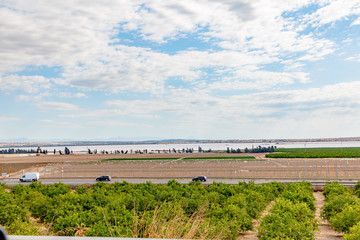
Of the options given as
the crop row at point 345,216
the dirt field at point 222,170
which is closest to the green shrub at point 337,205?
the crop row at point 345,216

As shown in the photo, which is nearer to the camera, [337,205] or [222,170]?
[337,205]

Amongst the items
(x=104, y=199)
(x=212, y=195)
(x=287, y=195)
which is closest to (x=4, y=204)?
(x=104, y=199)

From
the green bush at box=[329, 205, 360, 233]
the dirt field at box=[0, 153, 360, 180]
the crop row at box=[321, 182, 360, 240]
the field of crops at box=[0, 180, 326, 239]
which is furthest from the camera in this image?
the dirt field at box=[0, 153, 360, 180]

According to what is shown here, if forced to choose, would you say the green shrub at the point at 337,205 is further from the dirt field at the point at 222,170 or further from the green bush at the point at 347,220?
the dirt field at the point at 222,170

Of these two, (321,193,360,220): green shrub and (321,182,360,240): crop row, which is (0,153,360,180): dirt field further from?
(321,182,360,240): crop row

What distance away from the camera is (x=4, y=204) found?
1917cm

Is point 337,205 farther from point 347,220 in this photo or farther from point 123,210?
point 123,210

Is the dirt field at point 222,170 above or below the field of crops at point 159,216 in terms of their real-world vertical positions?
below

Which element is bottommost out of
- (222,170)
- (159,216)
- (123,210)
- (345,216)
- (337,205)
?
(222,170)

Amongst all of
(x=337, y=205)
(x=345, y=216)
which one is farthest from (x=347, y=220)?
(x=337, y=205)

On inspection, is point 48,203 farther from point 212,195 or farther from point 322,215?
point 322,215

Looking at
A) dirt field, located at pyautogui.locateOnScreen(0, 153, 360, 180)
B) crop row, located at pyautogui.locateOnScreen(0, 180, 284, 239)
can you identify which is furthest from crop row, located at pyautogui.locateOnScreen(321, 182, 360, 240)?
dirt field, located at pyautogui.locateOnScreen(0, 153, 360, 180)

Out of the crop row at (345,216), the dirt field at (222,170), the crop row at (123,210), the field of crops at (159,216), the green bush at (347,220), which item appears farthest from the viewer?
the dirt field at (222,170)

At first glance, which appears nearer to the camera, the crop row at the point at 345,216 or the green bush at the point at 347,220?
the crop row at the point at 345,216
